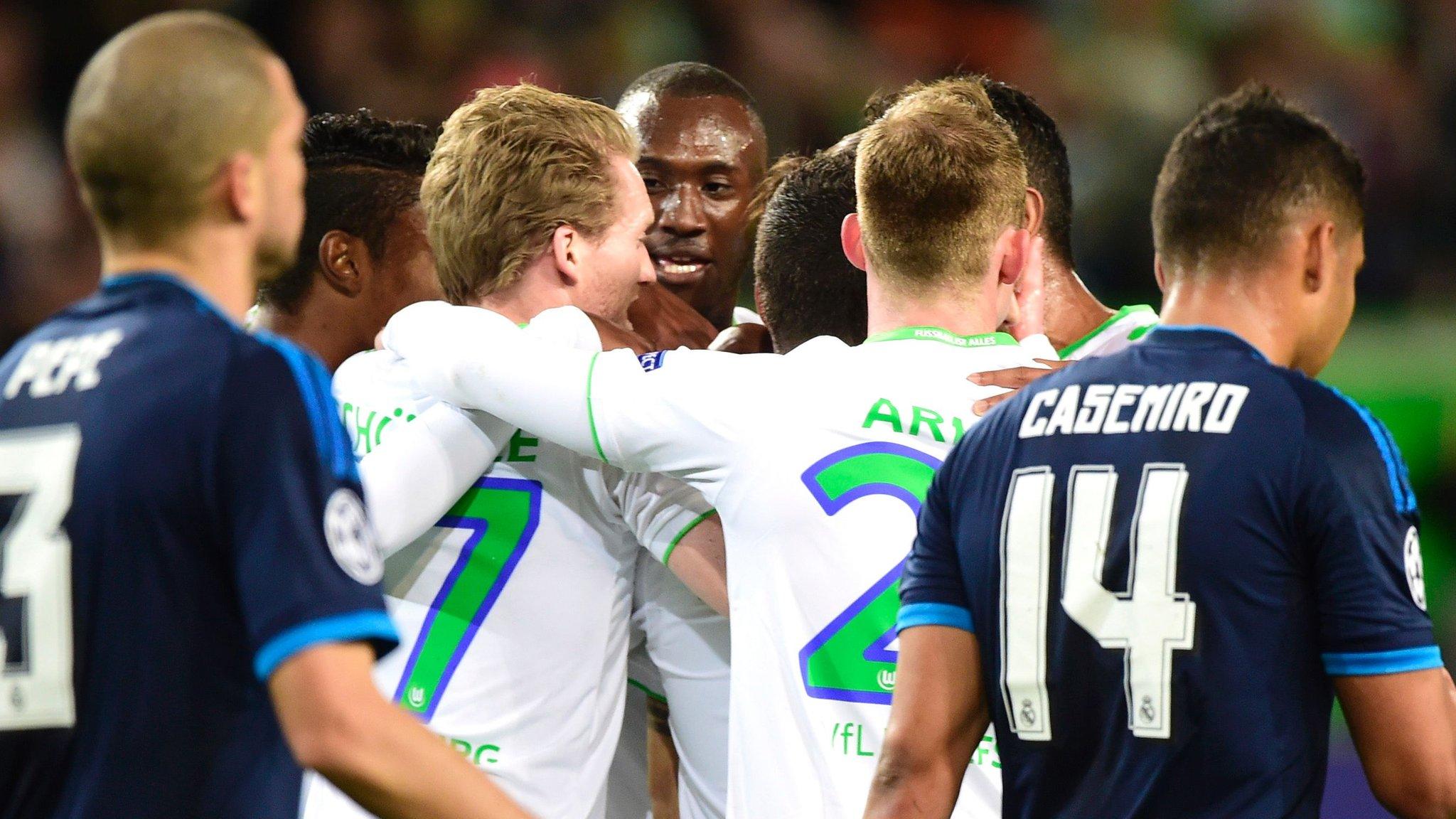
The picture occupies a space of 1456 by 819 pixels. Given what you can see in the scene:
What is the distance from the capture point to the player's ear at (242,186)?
2.04 m

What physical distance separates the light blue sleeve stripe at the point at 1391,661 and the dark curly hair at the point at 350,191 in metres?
2.58

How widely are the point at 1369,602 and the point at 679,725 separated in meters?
1.81

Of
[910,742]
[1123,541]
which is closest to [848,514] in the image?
[910,742]

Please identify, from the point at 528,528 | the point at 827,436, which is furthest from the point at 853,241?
the point at 528,528

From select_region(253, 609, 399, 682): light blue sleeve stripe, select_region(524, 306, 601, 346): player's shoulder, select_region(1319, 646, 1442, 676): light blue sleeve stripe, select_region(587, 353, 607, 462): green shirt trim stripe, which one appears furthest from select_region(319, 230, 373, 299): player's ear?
select_region(1319, 646, 1442, 676): light blue sleeve stripe

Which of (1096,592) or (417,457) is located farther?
(417,457)

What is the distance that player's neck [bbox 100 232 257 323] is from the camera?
2.07 m

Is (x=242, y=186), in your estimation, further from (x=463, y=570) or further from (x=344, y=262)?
(x=344, y=262)

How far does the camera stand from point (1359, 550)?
2.28 meters

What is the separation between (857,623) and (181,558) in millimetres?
1454

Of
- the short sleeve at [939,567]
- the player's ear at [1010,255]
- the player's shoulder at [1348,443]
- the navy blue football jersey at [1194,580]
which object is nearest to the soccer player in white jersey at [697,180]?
the player's ear at [1010,255]

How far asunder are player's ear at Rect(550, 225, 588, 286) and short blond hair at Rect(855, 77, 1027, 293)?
0.68m

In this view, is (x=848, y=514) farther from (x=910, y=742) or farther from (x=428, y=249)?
(x=428, y=249)

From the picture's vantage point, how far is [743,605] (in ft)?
10.3
